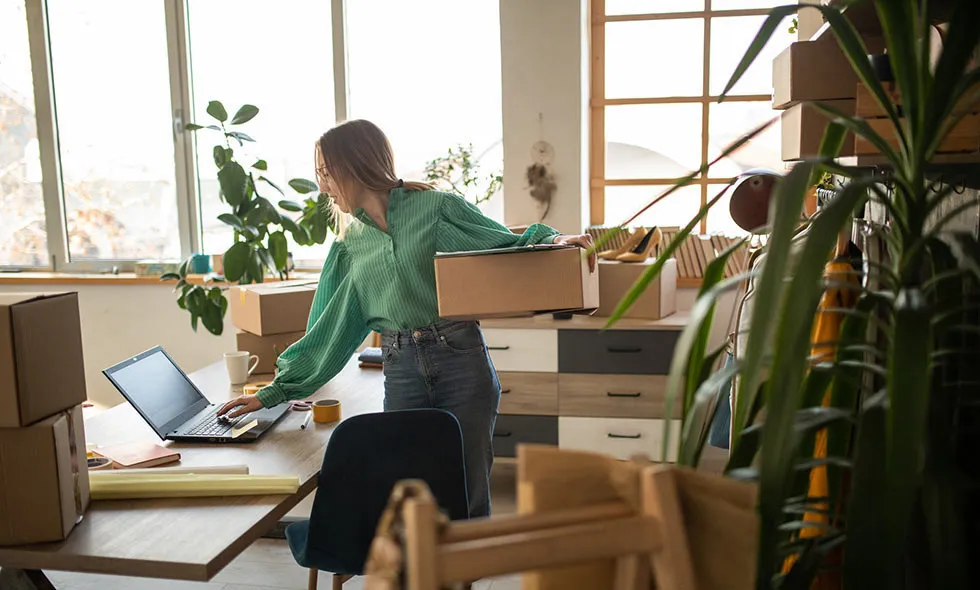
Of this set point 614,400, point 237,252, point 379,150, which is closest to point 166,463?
point 379,150

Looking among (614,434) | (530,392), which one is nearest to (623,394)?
(614,434)

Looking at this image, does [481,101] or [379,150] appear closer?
[379,150]

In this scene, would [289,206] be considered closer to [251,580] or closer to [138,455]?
A: [251,580]

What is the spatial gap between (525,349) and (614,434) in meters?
0.52

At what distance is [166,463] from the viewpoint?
72.4 inches

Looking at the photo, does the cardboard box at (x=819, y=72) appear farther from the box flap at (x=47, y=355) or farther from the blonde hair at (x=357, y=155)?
the box flap at (x=47, y=355)

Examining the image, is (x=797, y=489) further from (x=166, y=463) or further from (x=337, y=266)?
(x=337, y=266)

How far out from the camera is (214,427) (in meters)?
2.09

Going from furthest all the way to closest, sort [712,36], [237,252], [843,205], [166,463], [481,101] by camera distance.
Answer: [481,101] → [712,36] → [237,252] → [166,463] → [843,205]

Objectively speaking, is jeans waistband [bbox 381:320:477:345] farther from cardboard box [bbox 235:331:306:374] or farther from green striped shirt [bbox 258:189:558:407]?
cardboard box [bbox 235:331:306:374]

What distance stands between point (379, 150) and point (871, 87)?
4.73 ft

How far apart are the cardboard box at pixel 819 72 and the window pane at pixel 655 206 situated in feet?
8.89

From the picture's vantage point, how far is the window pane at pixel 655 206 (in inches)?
162

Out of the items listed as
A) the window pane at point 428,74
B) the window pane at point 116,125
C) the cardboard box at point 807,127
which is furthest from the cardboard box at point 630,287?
the window pane at point 116,125
